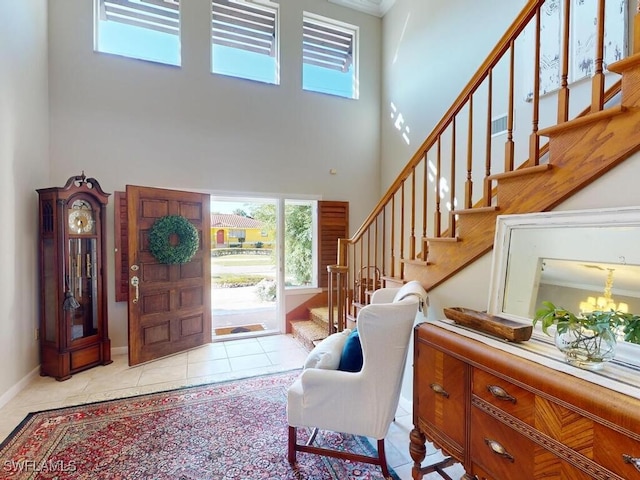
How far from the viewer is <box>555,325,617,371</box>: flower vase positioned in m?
1.12

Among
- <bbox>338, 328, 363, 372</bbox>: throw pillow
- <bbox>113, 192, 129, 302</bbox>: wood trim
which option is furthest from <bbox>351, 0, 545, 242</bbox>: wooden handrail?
<bbox>113, 192, 129, 302</bbox>: wood trim

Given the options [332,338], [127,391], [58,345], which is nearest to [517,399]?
[332,338]

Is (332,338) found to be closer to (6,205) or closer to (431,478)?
(431,478)

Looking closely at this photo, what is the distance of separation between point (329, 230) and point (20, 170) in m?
3.60

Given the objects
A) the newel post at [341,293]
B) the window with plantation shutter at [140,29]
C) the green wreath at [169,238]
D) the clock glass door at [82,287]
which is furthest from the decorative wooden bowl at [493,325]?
the window with plantation shutter at [140,29]

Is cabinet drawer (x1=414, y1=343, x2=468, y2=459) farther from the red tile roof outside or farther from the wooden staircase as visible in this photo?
the red tile roof outside

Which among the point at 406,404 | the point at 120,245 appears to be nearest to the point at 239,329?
the point at 120,245

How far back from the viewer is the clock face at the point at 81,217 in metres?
3.33

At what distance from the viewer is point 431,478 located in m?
1.92

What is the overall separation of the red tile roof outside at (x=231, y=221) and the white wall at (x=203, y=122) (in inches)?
18.3

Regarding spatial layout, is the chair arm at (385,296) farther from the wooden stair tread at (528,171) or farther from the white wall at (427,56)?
the white wall at (427,56)

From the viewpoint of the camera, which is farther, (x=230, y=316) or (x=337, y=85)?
(x=230, y=316)

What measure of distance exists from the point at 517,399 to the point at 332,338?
1323 millimetres

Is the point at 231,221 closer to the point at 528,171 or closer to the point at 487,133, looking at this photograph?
the point at 487,133
